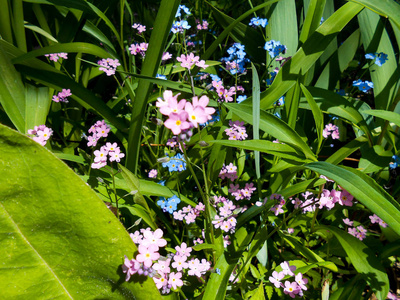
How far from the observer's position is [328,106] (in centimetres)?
204

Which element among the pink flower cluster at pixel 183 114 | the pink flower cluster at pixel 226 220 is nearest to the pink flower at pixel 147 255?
the pink flower cluster at pixel 183 114

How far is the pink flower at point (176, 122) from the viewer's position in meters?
0.94

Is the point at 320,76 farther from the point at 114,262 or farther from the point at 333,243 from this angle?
the point at 114,262

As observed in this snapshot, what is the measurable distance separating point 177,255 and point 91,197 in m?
0.80

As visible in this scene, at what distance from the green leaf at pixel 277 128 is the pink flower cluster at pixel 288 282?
21.0 inches

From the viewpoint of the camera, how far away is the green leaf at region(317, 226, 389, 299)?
5.22 feet

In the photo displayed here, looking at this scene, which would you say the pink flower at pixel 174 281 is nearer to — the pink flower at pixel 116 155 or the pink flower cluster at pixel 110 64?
the pink flower at pixel 116 155

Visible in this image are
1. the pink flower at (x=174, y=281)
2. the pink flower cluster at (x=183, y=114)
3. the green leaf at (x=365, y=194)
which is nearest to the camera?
the pink flower cluster at (x=183, y=114)

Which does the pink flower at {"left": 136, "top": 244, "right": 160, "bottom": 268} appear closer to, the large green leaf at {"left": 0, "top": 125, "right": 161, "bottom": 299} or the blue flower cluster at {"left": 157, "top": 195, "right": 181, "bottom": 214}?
the large green leaf at {"left": 0, "top": 125, "right": 161, "bottom": 299}

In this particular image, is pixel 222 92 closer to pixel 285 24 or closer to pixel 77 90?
pixel 285 24

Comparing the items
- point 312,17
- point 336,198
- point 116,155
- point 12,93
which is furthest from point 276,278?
point 12,93

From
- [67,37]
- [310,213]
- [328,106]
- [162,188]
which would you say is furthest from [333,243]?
[67,37]

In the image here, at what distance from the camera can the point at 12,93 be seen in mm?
2066

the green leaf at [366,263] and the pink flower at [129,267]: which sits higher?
the pink flower at [129,267]
